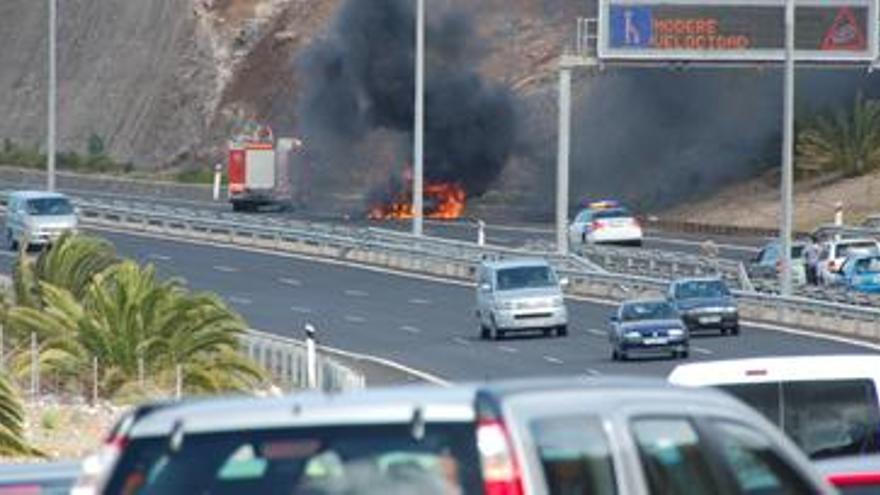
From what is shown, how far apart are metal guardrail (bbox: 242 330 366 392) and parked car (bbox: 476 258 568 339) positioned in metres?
10.4

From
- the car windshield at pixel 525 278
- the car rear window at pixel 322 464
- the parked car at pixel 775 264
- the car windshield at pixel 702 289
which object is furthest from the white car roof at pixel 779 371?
the parked car at pixel 775 264

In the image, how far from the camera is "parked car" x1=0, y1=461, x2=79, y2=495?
14.1 meters

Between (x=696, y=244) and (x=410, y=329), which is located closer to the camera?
(x=410, y=329)

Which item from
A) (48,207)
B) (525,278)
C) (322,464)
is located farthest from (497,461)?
(48,207)

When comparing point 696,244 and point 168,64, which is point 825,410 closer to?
point 696,244

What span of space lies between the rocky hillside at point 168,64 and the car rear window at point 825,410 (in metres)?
88.3

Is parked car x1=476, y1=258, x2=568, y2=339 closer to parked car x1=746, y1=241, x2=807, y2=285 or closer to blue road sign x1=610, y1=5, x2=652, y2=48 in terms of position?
parked car x1=746, y1=241, x2=807, y2=285

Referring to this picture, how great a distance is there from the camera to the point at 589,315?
60.5 metres

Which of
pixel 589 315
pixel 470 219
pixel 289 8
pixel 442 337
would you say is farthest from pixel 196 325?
pixel 289 8

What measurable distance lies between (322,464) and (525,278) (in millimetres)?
47145

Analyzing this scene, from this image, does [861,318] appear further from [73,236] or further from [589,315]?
[73,236]

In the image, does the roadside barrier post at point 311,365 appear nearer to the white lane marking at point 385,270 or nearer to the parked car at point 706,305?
the white lane marking at point 385,270

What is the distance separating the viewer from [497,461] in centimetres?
802

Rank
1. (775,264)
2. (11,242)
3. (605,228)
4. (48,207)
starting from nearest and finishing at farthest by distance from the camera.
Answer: (775,264) < (48,207) < (11,242) < (605,228)
